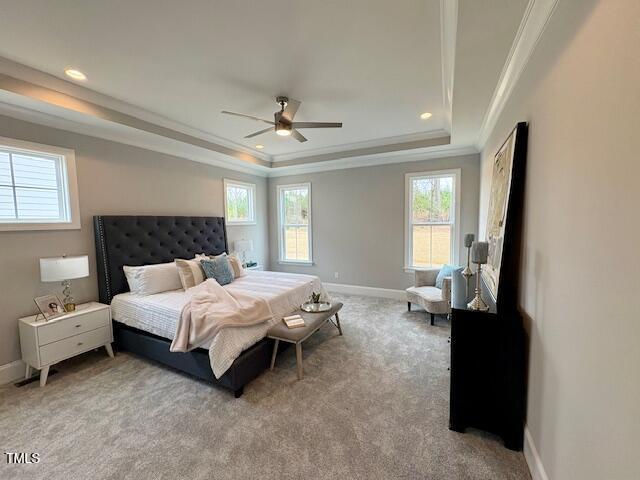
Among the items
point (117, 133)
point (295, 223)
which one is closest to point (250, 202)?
point (295, 223)

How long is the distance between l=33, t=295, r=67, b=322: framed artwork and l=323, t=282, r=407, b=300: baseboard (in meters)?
3.96

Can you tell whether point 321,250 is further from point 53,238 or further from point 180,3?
point 180,3

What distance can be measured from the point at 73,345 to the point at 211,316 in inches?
61.6

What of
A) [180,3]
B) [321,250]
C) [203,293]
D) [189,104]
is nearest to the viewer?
[180,3]

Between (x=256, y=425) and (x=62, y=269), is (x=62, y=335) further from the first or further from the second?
(x=256, y=425)

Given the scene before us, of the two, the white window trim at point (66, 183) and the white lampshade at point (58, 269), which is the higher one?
the white window trim at point (66, 183)

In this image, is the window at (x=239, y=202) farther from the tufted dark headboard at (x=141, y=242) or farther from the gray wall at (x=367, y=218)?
the gray wall at (x=367, y=218)

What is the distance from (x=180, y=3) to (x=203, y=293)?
7.45 ft

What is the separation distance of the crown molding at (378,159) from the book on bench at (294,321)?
3095 mm

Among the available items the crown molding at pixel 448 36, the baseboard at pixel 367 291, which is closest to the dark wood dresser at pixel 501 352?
the crown molding at pixel 448 36

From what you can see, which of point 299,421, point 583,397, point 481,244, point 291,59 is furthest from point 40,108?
point 583,397

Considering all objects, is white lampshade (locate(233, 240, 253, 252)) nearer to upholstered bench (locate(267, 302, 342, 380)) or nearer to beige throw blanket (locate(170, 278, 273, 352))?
beige throw blanket (locate(170, 278, 273, 352))

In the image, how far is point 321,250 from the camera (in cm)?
559

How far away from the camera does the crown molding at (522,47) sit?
144 centimetres
